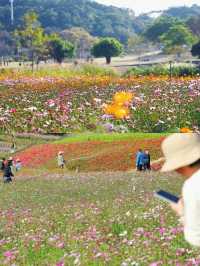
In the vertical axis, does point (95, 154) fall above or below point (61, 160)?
above

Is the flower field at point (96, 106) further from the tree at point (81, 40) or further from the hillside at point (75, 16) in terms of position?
the hillside at point (75, 16)

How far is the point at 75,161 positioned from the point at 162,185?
34.7 ft

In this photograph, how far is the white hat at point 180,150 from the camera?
3.80 meters

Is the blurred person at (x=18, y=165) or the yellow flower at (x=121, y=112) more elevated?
the yellow flower at (x=121, y=112)

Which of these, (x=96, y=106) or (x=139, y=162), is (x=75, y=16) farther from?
(x=139, y=162)

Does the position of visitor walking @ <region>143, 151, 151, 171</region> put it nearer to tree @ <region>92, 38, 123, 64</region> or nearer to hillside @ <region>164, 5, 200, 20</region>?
tree @ <region>92, 38, 123, 64</region>

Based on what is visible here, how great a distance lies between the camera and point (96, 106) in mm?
28266

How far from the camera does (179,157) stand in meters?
3.84

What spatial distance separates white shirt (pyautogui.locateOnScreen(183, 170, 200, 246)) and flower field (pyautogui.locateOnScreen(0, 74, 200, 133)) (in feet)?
73.6

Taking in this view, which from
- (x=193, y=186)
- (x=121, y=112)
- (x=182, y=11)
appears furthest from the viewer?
(x=182, y=11)

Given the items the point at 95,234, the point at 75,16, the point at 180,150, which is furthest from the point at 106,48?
the point at 180,150

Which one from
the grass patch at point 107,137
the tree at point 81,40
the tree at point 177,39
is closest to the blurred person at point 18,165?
the grass patch at point 107,137

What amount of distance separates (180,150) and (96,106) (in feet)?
80.1

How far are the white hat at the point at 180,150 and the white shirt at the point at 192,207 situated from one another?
10 centimetres
